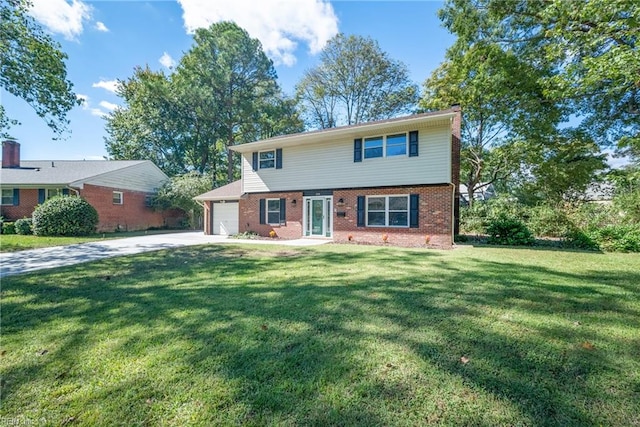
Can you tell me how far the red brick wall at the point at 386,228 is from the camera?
424 inches

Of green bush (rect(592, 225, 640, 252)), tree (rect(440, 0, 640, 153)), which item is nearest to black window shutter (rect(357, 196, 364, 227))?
green bush (rect(592, 225, 640, 252))

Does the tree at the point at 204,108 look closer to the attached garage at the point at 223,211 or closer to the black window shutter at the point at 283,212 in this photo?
the attached garage at the point at 223,211

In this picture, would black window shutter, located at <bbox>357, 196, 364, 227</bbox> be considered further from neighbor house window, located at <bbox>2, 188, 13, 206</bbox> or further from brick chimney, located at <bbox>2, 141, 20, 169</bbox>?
brick chimney, located at <bbox>2, 141, 20, 169</bbox>

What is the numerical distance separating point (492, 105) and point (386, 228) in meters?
11.1

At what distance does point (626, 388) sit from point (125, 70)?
124 ft

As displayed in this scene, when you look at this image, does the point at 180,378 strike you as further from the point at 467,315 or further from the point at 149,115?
the point at 149,115

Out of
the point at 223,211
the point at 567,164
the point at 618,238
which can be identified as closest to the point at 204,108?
the point at 223,211

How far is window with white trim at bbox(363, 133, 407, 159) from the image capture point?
11.6 metres

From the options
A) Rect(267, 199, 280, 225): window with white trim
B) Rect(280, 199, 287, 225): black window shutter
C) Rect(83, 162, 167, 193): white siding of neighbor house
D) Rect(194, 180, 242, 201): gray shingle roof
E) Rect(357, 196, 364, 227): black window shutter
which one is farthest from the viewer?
Rect(83, 162, 167, 193): white siding of neighbor house

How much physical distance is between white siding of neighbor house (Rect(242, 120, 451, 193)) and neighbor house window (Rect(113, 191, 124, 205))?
408 inches

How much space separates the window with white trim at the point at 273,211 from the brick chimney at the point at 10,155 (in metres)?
20.5

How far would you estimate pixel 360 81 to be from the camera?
86.0 feet

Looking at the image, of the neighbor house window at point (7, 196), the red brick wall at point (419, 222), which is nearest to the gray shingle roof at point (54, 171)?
the neighbor house window at point (7, 196)

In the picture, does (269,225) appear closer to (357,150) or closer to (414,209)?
(357,150)
